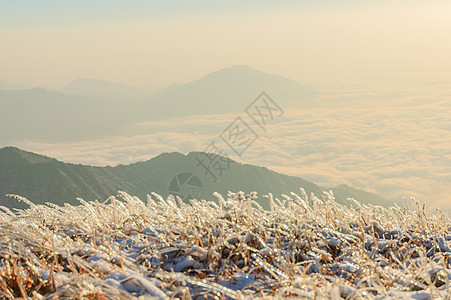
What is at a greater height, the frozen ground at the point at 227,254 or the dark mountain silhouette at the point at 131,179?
the frozen ground at the point at 227,254

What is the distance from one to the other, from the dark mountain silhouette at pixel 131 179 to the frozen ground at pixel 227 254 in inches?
2836

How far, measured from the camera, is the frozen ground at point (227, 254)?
12.5 feet

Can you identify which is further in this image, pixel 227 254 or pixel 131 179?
pixel 131 179

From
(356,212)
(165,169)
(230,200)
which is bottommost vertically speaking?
(165,169)

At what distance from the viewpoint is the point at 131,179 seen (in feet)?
405

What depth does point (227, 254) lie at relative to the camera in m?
4.97

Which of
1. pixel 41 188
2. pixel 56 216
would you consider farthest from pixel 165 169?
pixel 56 216

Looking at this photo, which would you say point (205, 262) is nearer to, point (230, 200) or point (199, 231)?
point (199, 231)

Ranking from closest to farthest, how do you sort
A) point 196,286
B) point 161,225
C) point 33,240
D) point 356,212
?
point 196,286
point 33,240
point 161,225
point 356,212

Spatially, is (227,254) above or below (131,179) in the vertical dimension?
above

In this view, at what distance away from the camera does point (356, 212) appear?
6707mm

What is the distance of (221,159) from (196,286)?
126955 millimetres

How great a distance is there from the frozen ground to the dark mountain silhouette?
72.0 m

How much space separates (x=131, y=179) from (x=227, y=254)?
12151 cm
